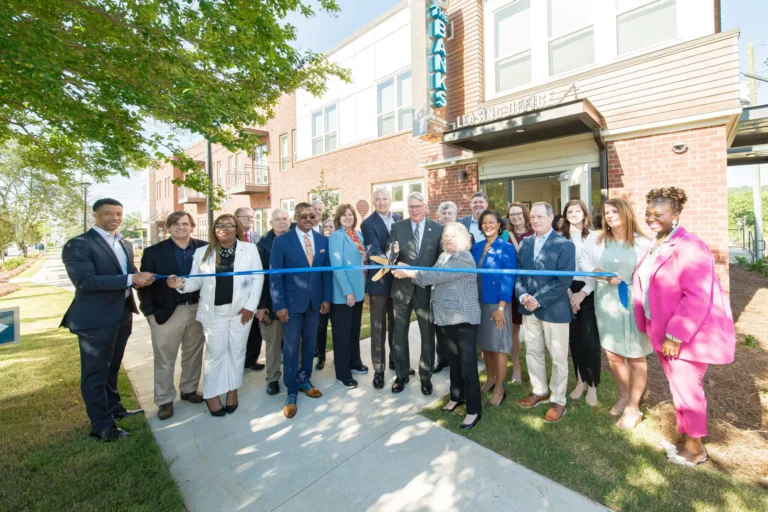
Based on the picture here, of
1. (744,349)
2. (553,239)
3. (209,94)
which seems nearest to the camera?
(553,239)

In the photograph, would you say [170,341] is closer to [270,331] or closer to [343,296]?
[270,331]

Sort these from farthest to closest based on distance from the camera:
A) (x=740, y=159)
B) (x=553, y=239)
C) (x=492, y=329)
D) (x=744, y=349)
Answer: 1. (x=740, y=159)
2. (x=744, y=349)
3. (x=492, y=329)
4. (x=553, y=239)

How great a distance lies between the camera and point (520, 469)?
2508 millimetres

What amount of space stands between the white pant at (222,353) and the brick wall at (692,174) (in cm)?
663

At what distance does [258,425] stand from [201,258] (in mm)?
1694

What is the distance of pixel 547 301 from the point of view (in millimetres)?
3043

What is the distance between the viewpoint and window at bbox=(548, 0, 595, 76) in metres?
6.56

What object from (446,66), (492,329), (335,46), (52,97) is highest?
(335,46)

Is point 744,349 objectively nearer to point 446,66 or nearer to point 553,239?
point 553,239

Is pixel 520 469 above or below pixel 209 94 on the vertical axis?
below

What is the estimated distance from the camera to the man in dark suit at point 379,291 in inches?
154

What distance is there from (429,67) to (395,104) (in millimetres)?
2949

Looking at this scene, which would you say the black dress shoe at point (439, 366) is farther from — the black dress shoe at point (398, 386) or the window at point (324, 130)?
the window at point (324, 130)

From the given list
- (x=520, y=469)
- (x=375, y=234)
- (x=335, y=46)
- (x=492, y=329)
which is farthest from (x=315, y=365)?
(x=335, y=46)
